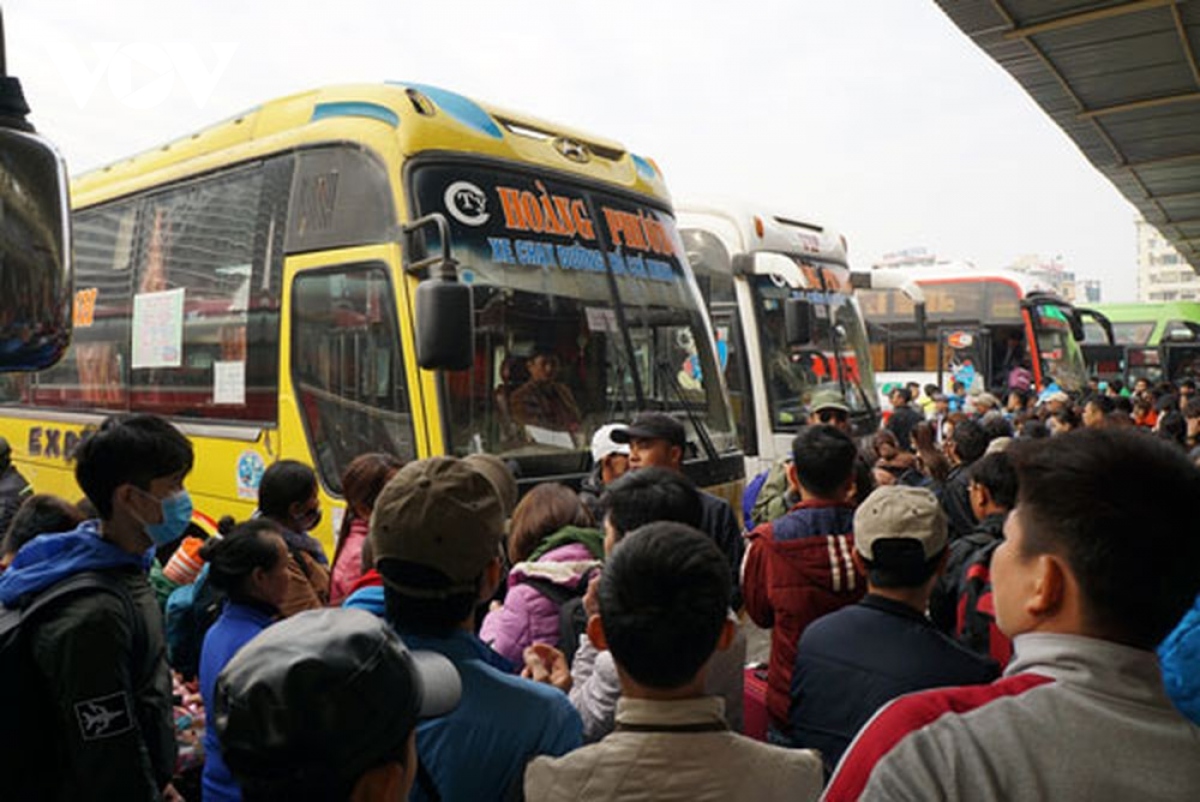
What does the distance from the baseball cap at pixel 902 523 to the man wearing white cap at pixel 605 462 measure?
214cm

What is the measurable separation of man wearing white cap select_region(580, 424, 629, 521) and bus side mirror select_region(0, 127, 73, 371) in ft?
10.1

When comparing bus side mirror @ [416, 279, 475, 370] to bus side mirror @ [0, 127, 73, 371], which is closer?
bus side mirror @ [0, 127, 73, 371]

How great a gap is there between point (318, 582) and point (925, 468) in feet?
14.0

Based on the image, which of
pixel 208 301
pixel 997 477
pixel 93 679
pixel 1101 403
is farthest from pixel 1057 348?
pixel 93 679

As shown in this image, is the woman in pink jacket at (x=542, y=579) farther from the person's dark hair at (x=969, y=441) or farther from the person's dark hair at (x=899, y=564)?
the person's dark hair at (x=969, y=441)

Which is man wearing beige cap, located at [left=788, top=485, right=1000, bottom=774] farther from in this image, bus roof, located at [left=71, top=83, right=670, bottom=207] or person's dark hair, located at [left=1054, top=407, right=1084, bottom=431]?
person's dark hair, located at [left=1054, top=407, right=1084, bottom=431]

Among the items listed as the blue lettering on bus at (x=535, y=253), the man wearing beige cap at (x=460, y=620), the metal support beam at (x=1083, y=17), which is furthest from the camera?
the metal support beam at (x=1083, y=17)

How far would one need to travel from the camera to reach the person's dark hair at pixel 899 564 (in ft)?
8.21

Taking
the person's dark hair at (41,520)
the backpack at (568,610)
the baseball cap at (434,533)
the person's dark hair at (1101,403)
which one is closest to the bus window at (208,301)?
the person's dark hair at (41,520)

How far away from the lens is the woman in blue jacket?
2.62m

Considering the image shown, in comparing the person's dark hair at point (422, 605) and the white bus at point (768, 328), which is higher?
the white bus at point (768, 328)

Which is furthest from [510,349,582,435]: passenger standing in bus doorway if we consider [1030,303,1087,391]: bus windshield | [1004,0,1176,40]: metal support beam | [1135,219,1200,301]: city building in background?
[1135,219,1200,301]: city building in background

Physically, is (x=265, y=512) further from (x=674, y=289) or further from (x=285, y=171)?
(x=674, y=289)

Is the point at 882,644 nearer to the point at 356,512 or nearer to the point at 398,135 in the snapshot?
the point at 356,512
